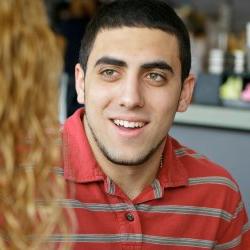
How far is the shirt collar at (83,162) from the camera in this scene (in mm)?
1224

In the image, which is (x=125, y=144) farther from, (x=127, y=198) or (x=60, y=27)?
(x=60, y=27)

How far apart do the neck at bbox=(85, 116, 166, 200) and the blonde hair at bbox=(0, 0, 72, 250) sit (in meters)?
0.72

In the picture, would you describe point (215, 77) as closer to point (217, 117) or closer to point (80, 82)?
point (217, 117)

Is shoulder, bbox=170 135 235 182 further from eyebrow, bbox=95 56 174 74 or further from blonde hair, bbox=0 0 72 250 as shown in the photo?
blonde hair, bbox=0 0 72 250

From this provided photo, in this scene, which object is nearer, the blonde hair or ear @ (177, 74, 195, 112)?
the blonde hair

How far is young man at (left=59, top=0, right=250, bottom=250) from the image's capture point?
1.20 m

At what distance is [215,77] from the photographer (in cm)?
290

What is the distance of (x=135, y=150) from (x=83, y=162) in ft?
0.38

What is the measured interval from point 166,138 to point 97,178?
0.25 meters

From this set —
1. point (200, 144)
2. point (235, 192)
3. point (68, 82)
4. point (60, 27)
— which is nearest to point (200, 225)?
point (235, 192)

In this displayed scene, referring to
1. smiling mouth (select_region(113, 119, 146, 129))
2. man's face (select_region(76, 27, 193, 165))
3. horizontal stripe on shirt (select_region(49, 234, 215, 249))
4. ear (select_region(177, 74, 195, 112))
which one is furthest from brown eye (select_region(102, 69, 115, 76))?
horizontal stripe on shirt (select_region(49, 234, 215, 249))

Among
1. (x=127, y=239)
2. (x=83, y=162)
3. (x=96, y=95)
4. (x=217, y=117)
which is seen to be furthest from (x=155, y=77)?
→ (x=217, y=117)

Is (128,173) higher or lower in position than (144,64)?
lower

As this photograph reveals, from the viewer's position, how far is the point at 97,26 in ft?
4.35
